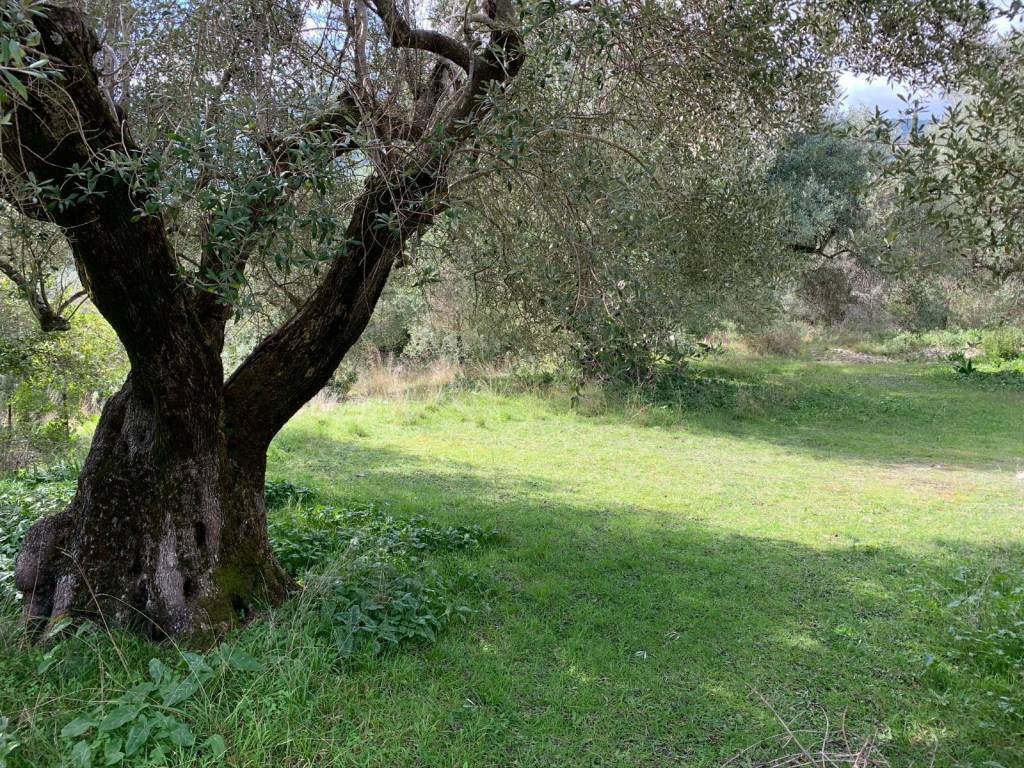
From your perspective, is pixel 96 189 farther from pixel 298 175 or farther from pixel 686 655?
pixel 686 655

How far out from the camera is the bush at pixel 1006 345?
2138 centimetres

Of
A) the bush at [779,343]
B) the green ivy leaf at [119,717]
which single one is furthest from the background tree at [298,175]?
the bush at [779,343]

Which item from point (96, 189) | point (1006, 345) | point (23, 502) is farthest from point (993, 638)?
point (1006, 345)

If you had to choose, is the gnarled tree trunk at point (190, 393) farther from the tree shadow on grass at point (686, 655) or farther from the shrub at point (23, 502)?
the tree shadow on grass at point (686, 655)

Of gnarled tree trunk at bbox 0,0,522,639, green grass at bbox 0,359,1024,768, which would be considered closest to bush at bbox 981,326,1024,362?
green grass at bbox 0,359,1024,768

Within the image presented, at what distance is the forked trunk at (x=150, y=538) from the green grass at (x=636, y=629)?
25cm

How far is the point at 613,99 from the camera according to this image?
5625mm

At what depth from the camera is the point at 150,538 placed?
4.19 meters

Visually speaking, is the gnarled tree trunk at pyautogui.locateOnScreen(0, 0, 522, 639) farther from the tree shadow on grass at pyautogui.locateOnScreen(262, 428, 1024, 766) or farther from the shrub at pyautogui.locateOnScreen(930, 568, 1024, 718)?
the shrub at pyautogui.locateOnScreen(930, 568, 1024, 718)

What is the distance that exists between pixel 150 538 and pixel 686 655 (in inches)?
132

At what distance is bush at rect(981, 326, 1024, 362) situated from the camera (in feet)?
70.1

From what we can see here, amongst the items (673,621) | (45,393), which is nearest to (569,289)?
(673,621)

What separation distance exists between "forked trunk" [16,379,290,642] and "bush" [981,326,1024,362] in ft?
76.6

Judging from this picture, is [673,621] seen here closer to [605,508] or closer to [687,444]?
[605,508]
